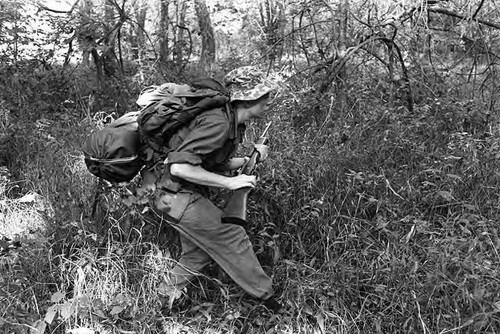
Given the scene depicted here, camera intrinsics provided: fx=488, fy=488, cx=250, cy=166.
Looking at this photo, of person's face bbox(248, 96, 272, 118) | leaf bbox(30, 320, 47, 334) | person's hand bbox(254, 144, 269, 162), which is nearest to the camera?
leaf bbox(30, 320, 47, 334)

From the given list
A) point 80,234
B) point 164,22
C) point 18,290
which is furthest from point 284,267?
point 164,22

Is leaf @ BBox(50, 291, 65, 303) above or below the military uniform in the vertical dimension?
below

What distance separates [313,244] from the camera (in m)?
3.49

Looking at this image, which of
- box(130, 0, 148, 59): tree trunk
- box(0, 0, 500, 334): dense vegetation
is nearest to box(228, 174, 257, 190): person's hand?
box(0, 0, 500, 334): dense vegetation

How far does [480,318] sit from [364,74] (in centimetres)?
366

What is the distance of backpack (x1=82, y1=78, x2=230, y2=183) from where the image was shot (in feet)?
9.48

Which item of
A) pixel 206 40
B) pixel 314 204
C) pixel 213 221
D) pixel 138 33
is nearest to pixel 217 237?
pixel 213 221

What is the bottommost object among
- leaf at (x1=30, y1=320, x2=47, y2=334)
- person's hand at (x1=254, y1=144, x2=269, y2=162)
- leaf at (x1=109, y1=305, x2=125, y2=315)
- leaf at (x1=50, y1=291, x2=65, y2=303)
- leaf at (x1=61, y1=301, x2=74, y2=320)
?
leaf at (x1=109, y1=305, x2=125, y2=315)

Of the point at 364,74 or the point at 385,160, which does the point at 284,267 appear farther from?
the point at 364,74

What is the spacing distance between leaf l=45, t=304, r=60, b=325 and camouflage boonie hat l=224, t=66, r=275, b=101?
1.62m

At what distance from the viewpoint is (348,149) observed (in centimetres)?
411

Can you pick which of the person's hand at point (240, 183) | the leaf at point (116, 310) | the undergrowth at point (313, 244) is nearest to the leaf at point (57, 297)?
the undergrowth at point (313, 244)

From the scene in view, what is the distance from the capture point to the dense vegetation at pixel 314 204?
2969 mm

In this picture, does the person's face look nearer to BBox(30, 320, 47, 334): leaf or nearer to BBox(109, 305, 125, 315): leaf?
BBox(109, 305, 125, 315): leaf
